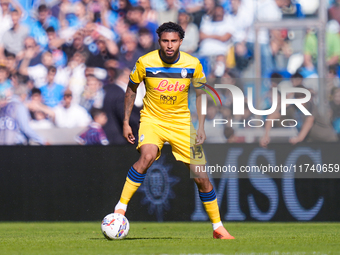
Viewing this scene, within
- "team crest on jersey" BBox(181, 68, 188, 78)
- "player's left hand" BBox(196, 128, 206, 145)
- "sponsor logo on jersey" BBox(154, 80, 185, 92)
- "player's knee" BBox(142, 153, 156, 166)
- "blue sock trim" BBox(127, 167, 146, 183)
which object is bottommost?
"blue sock trim" BBox(127, 167, 146, 183)

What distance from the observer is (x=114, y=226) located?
5.00m

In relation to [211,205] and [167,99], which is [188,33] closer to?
[167,99]

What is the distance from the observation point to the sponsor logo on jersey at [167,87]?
213 inches

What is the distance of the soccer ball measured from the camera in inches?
197

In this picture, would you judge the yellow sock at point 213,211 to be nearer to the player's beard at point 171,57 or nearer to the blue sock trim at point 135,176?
the blue sock trim at point 135,176

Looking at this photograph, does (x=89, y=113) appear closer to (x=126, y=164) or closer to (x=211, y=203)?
(x=126, y=164)

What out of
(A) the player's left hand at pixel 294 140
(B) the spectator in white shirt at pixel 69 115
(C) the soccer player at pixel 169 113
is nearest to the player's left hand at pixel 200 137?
(C) the soccer player at pixel 169 113

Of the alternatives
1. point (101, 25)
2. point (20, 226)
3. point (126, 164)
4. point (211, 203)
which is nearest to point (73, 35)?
point (101, 25)

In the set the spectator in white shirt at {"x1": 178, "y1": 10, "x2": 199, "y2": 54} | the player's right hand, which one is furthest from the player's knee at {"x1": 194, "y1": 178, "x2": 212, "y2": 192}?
the spectator in white shirt at {"x1": 178, "y1": 10, "x2": 199, "y2": 54}

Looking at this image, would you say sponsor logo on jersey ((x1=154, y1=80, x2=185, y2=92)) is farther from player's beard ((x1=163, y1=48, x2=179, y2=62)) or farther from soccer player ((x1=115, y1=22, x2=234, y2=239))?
player's beard ((x1=163, y1=48, x2=179, y2=62))

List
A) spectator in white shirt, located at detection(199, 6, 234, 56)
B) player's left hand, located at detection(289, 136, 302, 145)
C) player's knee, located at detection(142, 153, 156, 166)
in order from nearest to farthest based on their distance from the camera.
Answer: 1. player's knee, located at detection(142, 153, 156, 166)
2. player's left hand, located at detection(289, 136, 302, 145)
3. spectator in white shirt, located at detection(199, 6, 234, 56)

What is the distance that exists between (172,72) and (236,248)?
189 cm

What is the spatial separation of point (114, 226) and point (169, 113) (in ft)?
4.02

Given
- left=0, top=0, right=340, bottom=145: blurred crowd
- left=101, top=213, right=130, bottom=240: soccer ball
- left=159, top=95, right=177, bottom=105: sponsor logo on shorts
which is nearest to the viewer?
left=101, top=213, right=130, bottom=240: soccer ball
